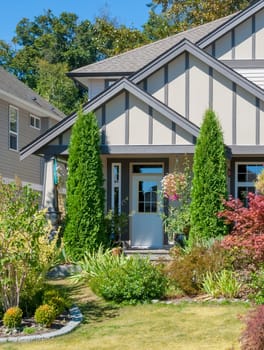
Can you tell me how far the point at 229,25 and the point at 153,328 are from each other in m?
12.4

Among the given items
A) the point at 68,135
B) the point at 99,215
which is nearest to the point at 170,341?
the point at 99,215

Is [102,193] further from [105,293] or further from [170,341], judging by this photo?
[170,341]

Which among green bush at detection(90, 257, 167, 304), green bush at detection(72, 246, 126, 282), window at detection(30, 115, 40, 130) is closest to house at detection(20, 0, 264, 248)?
green bush at detection(72, 246, 126, 282)

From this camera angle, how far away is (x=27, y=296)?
33.3 feet

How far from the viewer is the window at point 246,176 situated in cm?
1750

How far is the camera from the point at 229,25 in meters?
18.9

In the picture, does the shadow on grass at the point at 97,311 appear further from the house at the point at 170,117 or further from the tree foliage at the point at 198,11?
the tree foliage at the point at 198,11

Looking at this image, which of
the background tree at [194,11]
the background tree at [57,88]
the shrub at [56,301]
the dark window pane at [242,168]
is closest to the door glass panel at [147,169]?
the dark window pane at [242,168]

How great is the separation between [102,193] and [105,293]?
4.62m

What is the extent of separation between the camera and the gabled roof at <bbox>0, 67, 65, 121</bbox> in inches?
943

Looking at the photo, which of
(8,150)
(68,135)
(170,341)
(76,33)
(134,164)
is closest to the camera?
(170,341)

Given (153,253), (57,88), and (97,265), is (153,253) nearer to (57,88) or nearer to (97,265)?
(97,265)

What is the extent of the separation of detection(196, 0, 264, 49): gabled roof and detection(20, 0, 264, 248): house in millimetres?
33

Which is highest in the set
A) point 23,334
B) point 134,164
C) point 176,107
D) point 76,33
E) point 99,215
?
point 76,33
